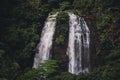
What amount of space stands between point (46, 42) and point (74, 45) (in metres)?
1.54

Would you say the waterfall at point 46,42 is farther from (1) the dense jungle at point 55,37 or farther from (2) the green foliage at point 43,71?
(2) the green foliage at point 43,71

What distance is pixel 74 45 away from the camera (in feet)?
62.3

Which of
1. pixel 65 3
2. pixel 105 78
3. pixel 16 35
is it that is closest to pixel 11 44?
pixel 16 35

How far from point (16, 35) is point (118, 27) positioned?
535 centimetres

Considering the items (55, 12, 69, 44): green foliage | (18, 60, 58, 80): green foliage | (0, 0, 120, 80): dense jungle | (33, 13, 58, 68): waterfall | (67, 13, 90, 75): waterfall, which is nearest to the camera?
(18, 60, 58, 80): green foliage

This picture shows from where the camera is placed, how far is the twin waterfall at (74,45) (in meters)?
18.5

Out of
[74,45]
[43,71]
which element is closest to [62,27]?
[74,45]

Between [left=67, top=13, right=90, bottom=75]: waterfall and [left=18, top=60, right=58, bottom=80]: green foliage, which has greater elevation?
[left=67, top=13, right=90, bottom=75]: waterfall

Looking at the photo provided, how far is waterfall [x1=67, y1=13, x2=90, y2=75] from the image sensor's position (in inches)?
726

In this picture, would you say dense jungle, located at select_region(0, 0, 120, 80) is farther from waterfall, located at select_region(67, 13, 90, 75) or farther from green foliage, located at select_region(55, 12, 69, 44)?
waterfall, located at select_region(67, 13, 90, 75)

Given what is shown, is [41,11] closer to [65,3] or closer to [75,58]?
[65,3]

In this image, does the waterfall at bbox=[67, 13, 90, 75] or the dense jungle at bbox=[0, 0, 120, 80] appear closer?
the dense jungle at bbox=[0, 0, 120, 80]

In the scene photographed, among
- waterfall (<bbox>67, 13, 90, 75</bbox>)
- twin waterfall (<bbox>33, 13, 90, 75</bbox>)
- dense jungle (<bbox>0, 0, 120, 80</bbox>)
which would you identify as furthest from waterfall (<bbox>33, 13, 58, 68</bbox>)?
waterfall (<bbox>67, 13, 90, 75</bbox>)

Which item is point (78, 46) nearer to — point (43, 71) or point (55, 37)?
point (55, 37)
